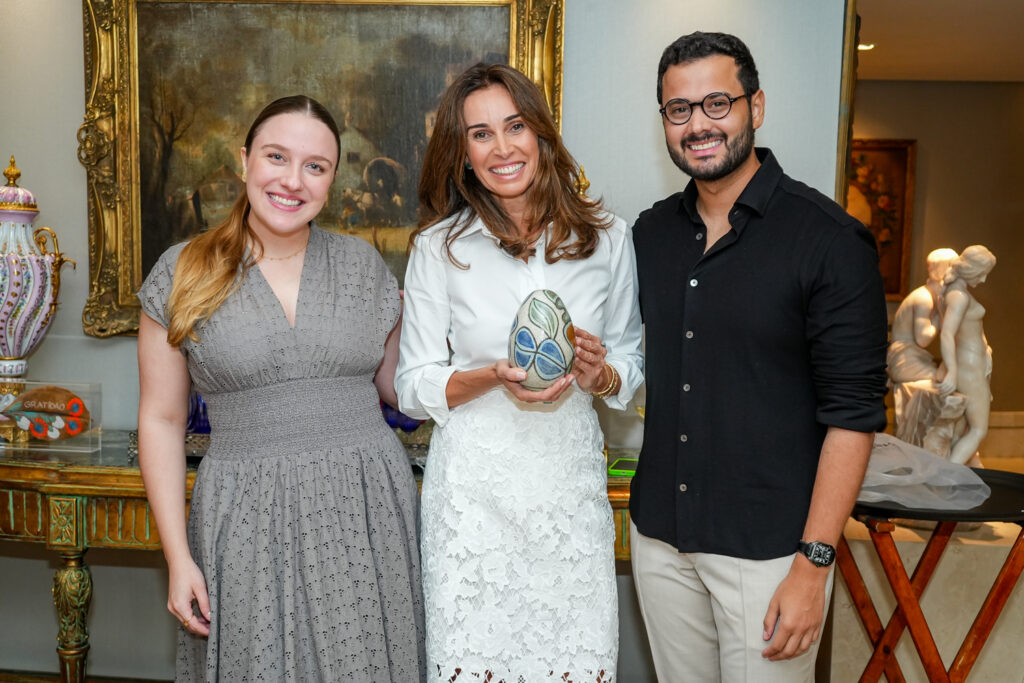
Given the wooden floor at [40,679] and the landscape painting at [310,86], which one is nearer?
the landscape painting at [310,86]

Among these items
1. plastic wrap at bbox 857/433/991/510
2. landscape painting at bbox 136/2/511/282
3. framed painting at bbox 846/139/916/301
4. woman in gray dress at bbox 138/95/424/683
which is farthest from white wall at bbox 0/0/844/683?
framed painting at bbox 846/139/916/301

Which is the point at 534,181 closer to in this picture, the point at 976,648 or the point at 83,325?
the point at 976,648

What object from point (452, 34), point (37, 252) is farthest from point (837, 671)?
point (37, 252)

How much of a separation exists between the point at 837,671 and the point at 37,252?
2758 mm

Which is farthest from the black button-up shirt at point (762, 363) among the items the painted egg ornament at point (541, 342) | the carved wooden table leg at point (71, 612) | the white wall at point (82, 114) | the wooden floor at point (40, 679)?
the wooden floor at point (40, 679)

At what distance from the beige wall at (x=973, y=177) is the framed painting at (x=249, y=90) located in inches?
199

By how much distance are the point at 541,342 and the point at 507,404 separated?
0.24 m

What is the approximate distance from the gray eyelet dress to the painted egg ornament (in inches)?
14.7

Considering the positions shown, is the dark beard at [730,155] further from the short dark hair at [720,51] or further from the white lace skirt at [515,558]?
the white lace skirt at [515,558]

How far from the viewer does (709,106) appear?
5.18 feet

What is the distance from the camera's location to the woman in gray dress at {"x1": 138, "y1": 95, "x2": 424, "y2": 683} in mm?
1623

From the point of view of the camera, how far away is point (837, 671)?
266 centimetres

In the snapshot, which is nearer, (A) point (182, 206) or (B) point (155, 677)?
(A) point (182, 206)

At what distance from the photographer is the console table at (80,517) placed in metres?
2.38
